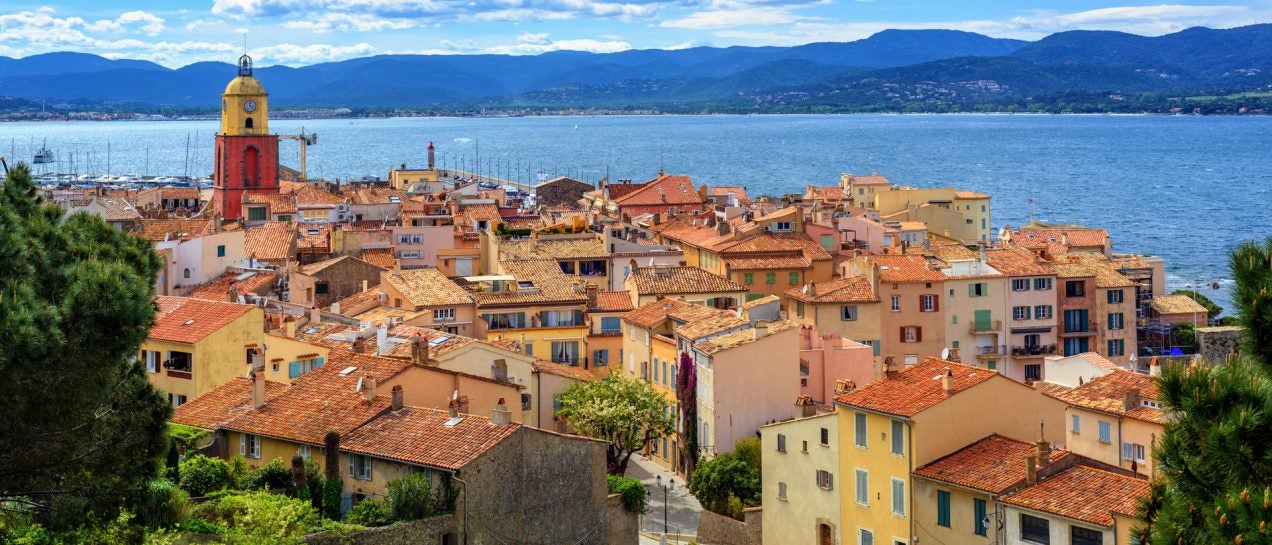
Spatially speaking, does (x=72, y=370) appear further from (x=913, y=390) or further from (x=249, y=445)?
(x=913, y=390)

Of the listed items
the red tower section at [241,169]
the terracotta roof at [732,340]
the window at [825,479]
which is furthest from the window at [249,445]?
the red tower section at [241,169]

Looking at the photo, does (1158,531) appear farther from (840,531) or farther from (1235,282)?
(840,531)

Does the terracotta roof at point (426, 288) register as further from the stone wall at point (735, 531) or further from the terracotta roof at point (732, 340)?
the stone wall at point (735, 531)

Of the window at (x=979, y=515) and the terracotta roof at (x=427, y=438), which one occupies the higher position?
the terracotta roof at (x=427, y=438)

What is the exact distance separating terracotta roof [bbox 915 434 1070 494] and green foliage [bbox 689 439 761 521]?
6.46 m

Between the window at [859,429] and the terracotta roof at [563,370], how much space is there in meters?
10.2

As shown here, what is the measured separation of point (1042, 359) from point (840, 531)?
20.5m

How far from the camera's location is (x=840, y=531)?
1264 inches

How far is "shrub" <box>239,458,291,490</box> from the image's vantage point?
2816 cm

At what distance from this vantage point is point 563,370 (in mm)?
41906

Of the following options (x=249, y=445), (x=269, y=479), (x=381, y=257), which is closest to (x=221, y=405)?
(x=249, y=445)

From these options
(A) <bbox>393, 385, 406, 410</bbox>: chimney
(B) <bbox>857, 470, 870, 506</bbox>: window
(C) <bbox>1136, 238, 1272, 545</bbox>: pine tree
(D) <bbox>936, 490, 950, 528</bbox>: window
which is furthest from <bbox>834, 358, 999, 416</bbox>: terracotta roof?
(C) <bbox>1136, 238, 1272, 545</bbox>: pine tree

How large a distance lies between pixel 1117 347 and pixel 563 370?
19990mm

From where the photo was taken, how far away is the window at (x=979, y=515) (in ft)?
92.2
